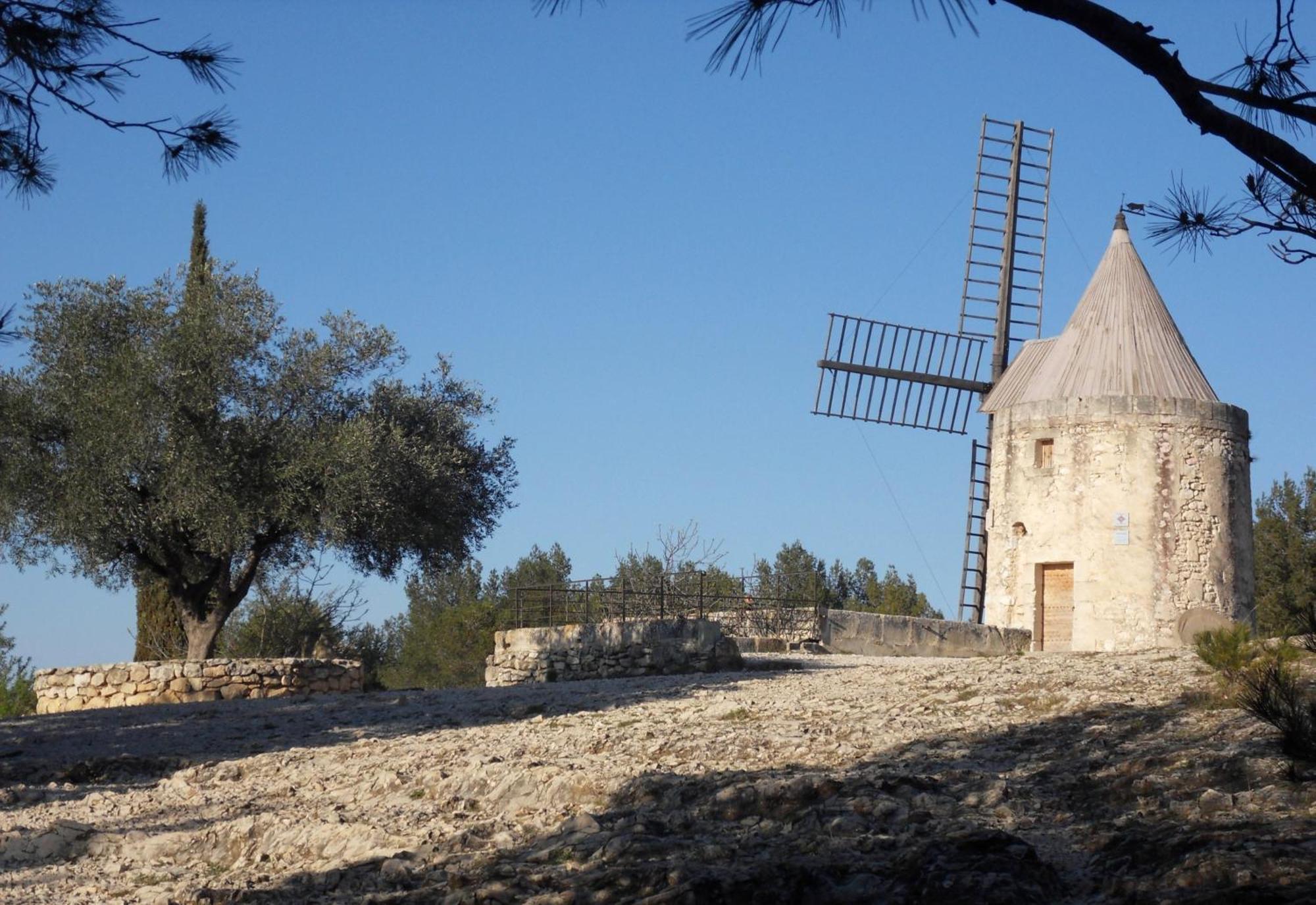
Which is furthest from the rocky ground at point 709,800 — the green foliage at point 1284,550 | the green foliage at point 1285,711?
the green foliage at point 1284,550

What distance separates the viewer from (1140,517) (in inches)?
803

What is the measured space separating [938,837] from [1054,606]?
15.6 metres

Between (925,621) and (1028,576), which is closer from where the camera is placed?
(925,621)

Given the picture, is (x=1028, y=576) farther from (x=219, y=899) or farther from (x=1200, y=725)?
(x=219, y=899)

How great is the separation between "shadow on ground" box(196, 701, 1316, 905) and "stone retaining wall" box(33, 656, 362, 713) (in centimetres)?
847

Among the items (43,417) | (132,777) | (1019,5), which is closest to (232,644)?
(43,417)

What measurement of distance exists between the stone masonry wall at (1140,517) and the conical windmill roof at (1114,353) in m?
0.52

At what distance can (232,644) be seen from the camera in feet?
87.7

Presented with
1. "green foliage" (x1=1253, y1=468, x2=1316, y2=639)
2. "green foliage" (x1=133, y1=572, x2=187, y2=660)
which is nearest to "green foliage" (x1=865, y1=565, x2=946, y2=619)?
"green foliage" (x1=1253, y1=468, x2=1316, y2=639)

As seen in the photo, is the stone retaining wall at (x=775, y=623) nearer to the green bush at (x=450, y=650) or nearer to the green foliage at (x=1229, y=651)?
the green foliage at (x=1229, y=651)

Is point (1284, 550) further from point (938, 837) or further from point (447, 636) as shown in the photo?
point (938, 837)

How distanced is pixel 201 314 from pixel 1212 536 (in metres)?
14.3

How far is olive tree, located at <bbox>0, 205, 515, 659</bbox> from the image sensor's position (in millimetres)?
16531

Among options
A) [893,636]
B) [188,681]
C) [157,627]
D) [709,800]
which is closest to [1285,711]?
[709,800]
